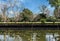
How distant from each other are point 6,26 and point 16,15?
3.48 meters

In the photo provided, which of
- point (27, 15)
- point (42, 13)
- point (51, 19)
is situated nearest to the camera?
point (51, 19)

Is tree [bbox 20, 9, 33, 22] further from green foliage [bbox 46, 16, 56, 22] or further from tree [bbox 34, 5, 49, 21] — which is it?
green foliage [bbox 46, 16, 56, 22]

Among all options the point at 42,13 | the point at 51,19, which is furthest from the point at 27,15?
the point at 51,19

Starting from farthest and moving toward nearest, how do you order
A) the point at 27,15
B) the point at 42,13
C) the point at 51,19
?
1. the point at 42,13
2. the point at 27,15
3. the point at 51,19

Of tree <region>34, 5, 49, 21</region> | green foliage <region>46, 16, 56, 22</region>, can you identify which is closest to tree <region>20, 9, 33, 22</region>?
tree <region>34, 5, 49, 21</region>

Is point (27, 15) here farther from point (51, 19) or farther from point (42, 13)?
point (51, 19)

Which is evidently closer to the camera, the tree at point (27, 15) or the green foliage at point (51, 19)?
the green foliage at point (51, 19)

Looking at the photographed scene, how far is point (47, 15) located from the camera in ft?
52.1

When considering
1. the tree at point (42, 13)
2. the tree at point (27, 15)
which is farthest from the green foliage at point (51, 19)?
the tree at point (27, 15)

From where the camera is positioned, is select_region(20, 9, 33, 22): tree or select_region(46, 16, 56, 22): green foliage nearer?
select_region(46, 16, 56, 22): green foliage

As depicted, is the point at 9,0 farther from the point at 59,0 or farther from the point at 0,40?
the point at 0,40

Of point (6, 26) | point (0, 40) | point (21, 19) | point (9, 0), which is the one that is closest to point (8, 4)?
point (9, 0)

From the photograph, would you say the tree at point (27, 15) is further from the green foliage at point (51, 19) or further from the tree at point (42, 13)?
the green foliage at point (51, 19)

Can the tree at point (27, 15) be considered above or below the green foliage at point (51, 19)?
above
